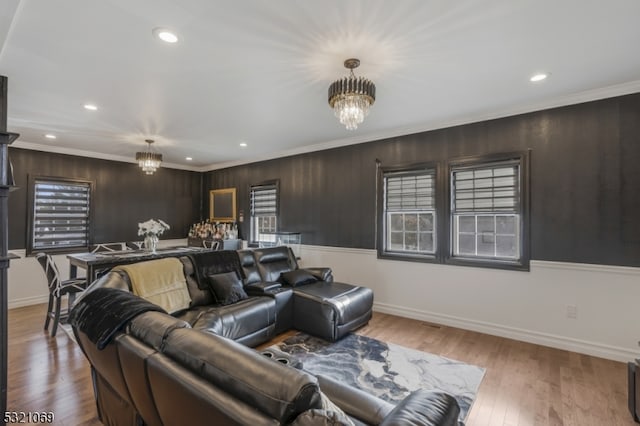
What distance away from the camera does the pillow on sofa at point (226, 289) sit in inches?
132

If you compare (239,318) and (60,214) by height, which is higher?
(60,214)

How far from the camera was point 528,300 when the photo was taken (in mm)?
3527

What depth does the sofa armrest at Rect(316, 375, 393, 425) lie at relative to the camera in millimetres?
1368

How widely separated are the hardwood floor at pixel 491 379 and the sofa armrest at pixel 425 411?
1260mm

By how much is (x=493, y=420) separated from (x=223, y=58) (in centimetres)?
343

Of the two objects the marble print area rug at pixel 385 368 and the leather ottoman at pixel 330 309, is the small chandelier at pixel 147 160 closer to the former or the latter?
the leather ottoman at pixel 330 309

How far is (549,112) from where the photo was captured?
3.45 metres

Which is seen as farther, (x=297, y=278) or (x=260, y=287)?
(x=297, y=278)

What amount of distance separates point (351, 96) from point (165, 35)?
1440 millimetres

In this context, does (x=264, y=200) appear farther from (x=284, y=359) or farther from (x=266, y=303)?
(x=284, y=359)

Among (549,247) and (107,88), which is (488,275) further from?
(107,88)

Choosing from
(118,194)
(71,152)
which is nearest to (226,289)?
(118,194)

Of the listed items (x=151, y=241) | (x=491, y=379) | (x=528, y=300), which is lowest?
(x=491, y=379)

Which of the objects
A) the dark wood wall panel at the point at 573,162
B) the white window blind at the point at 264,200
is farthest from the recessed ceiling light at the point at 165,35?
the white window blind at the point at 264,200
